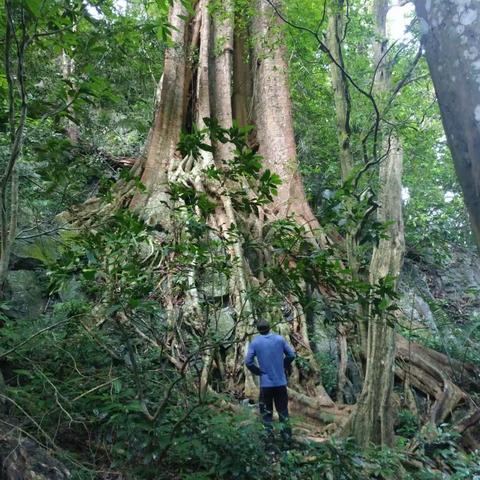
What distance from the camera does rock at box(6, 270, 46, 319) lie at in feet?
16.9

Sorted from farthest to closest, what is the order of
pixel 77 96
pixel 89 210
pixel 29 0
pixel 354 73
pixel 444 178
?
pixel 444 178
pixel 354 73
pixel 89 210
pixel 77 96
pixel 29 0

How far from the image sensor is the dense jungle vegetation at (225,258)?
2756 mm

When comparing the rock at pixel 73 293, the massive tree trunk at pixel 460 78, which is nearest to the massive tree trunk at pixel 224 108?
the rock at pixel 73 293

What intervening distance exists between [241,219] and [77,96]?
376 cm

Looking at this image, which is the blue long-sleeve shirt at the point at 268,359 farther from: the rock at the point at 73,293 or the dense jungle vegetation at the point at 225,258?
the rock at the point at 73,293

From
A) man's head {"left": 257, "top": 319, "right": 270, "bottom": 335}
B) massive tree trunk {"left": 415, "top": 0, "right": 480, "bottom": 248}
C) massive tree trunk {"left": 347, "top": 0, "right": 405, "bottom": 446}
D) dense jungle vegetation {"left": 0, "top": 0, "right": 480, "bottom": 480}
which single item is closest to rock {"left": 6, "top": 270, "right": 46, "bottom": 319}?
dense jungle vegetation {"left": 0, "top": 0, "right": 480, "bottom": 480}

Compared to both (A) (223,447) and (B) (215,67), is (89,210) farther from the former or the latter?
(A) (223,447)

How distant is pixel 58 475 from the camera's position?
238 centimetres

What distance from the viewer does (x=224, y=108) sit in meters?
8.45

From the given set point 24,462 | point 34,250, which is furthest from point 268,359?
point 34,250

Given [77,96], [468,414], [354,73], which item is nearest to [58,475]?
[77,96]

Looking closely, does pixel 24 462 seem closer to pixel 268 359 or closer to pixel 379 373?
pixel 268 359

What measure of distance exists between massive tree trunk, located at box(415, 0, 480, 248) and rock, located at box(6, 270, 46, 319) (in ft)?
15.4

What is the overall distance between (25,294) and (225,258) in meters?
3.02
